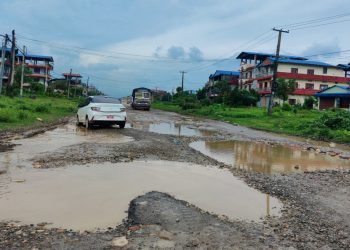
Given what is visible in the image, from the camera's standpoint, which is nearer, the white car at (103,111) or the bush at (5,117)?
the white car at (103,111)

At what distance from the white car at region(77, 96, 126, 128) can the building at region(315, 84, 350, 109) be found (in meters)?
40.5

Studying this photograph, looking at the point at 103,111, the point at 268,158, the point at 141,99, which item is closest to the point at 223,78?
the point at 141,99

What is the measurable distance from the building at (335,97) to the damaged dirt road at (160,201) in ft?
144

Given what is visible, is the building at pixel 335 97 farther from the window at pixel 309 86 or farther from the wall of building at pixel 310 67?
the wall of building at pixel 310 67

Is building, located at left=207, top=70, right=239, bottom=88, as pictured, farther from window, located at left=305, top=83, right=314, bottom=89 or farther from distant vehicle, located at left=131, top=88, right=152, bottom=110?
distant vehicle, located at left=131, top=88, right=152, bottom=110

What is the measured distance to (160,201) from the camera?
6.20m

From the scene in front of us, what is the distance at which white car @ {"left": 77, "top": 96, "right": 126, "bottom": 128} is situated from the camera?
1788 centimetres

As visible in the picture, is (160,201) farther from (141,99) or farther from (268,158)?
(141,99)

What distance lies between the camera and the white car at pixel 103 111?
17.9m

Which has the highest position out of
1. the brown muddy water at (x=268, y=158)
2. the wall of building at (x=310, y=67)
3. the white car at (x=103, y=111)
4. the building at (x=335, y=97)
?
the wall of building at (x=310, y=67)

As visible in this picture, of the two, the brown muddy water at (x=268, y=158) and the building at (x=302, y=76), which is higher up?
the building at (x=302, y=76)

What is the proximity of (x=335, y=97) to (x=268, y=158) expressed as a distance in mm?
45059

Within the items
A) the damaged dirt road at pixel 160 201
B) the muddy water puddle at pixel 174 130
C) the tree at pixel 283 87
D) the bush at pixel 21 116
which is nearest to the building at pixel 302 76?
the tree at pixel 283 87

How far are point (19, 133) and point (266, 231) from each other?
12614 mm
